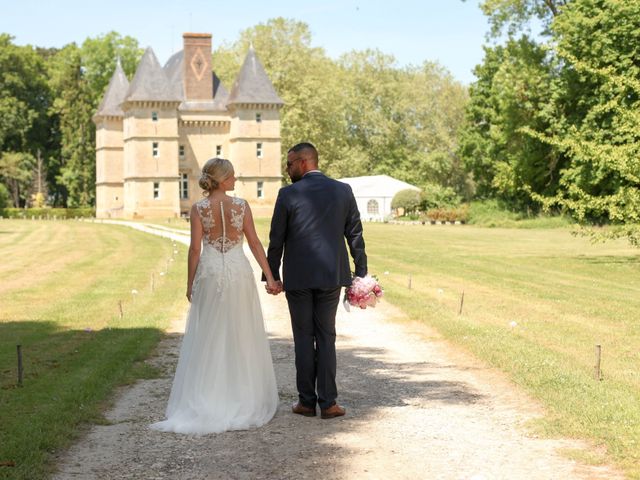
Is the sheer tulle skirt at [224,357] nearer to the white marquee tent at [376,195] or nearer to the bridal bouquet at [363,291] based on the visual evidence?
the bridal bouquet at [363,291]

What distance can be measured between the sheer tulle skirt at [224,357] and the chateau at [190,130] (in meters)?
69.6

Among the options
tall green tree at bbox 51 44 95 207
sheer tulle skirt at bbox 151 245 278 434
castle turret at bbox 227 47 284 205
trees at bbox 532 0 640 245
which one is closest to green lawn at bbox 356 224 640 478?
sheer tulle skirt at bbox 151 245 278 434

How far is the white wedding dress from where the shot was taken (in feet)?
24.9

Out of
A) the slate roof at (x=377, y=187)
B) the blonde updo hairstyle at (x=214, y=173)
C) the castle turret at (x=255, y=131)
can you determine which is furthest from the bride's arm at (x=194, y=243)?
the slate roof at (x=377, y=187)

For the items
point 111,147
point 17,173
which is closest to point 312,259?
point 111,147

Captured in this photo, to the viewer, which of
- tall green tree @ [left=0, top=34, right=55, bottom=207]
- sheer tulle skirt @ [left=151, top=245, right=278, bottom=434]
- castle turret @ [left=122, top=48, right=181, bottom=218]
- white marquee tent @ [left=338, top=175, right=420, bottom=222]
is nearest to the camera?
sheer tulle skirt @ [left=151, top=245, right=278, bottom=434]

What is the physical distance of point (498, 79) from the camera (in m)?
53.9

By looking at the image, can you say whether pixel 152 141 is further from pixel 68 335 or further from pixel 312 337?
pixel 312 337

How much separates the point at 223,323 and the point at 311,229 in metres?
1.04

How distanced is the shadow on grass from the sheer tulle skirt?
0.82 meters

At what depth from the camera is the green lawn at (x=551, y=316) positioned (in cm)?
760

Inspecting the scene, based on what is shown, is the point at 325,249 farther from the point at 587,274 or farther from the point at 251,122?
the point at 251,122

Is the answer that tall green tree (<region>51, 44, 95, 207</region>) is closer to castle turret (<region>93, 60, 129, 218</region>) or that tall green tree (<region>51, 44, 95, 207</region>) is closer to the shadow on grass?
castle turret (<region>93, 60, 129, 218</region>)

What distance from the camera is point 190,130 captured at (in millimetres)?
80062
